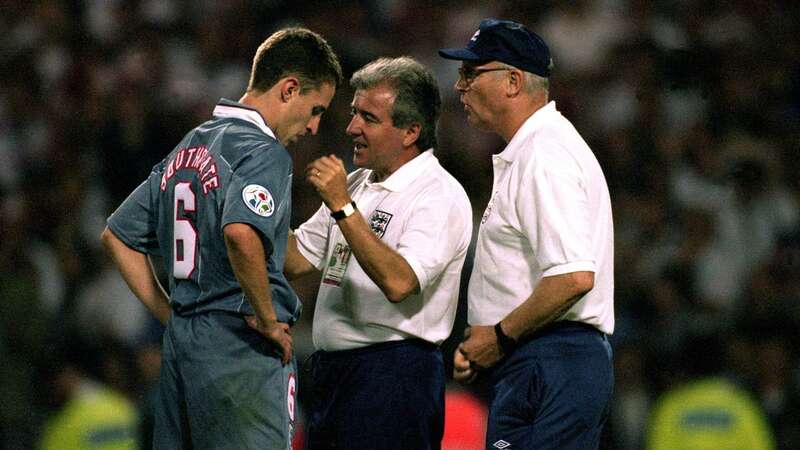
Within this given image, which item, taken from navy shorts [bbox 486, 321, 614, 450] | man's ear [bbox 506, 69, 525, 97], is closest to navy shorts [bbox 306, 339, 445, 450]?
navy shorts [bbox 486, 321, 614, 450]

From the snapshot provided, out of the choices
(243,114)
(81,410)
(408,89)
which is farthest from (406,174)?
(81,410)

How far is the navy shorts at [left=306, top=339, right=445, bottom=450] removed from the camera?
14.0 ft

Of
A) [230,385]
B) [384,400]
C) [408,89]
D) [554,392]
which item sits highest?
[408,89]

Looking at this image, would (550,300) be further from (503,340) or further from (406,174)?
(406,174)

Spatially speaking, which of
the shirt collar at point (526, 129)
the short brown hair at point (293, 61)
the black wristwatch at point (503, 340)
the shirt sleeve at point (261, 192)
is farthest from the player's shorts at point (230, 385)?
the shirt collar at point (526, 129)

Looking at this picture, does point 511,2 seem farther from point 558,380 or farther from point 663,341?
point 558,380

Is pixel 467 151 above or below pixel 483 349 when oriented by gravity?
below

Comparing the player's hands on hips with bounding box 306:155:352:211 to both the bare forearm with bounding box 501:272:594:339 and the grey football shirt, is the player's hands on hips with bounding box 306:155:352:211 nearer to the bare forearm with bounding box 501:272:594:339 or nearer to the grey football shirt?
the grey football shirt

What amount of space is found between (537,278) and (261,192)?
3.09 ft

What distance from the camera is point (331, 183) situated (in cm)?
400

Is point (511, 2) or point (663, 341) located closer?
point (663, 341)

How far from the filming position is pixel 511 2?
9109 mm

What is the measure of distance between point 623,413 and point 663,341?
473 mm

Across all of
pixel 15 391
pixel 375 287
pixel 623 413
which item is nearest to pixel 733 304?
pixel 623 413
